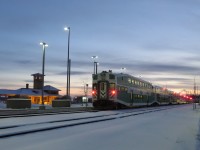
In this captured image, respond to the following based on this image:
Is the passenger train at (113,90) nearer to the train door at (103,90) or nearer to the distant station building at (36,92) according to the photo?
the train door at (103,90)

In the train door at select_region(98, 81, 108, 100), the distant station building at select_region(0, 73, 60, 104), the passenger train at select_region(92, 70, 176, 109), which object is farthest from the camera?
the distant station building at select_region(0, 73, 60, 104)

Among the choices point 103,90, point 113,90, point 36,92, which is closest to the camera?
point 113,90

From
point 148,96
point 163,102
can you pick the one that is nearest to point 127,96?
point 148,96

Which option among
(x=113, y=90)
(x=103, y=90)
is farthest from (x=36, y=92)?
(x=113, y=90)

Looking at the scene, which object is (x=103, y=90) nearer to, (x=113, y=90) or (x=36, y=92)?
(x=113, y=90)

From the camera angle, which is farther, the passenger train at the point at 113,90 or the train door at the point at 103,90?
the train door at the point at 103,90

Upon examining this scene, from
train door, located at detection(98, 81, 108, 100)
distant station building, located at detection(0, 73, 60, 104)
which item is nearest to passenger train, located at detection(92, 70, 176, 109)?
train door, located at detection(98, 81, 108, 100)

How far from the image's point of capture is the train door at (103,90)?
42.2m

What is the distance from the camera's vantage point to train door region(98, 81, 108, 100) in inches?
1663

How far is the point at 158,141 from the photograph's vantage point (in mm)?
13977

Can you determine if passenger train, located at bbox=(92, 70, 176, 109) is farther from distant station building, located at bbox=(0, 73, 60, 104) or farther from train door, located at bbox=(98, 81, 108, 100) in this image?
distant station building, located at bbox=(0, 73, 60, 104)

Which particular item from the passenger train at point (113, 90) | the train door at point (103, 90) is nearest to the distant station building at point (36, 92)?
the passenger train at point (113, 90)

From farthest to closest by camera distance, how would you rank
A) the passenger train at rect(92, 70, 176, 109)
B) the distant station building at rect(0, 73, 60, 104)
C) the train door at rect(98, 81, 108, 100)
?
1. the distant station building at rect(0, 73, 60, 104)
2. the train door at rect(98, 81, 108, 100)
3. the passenger train at rect(92, 70, 176, 109)

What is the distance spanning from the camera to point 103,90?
42656 millimetres
